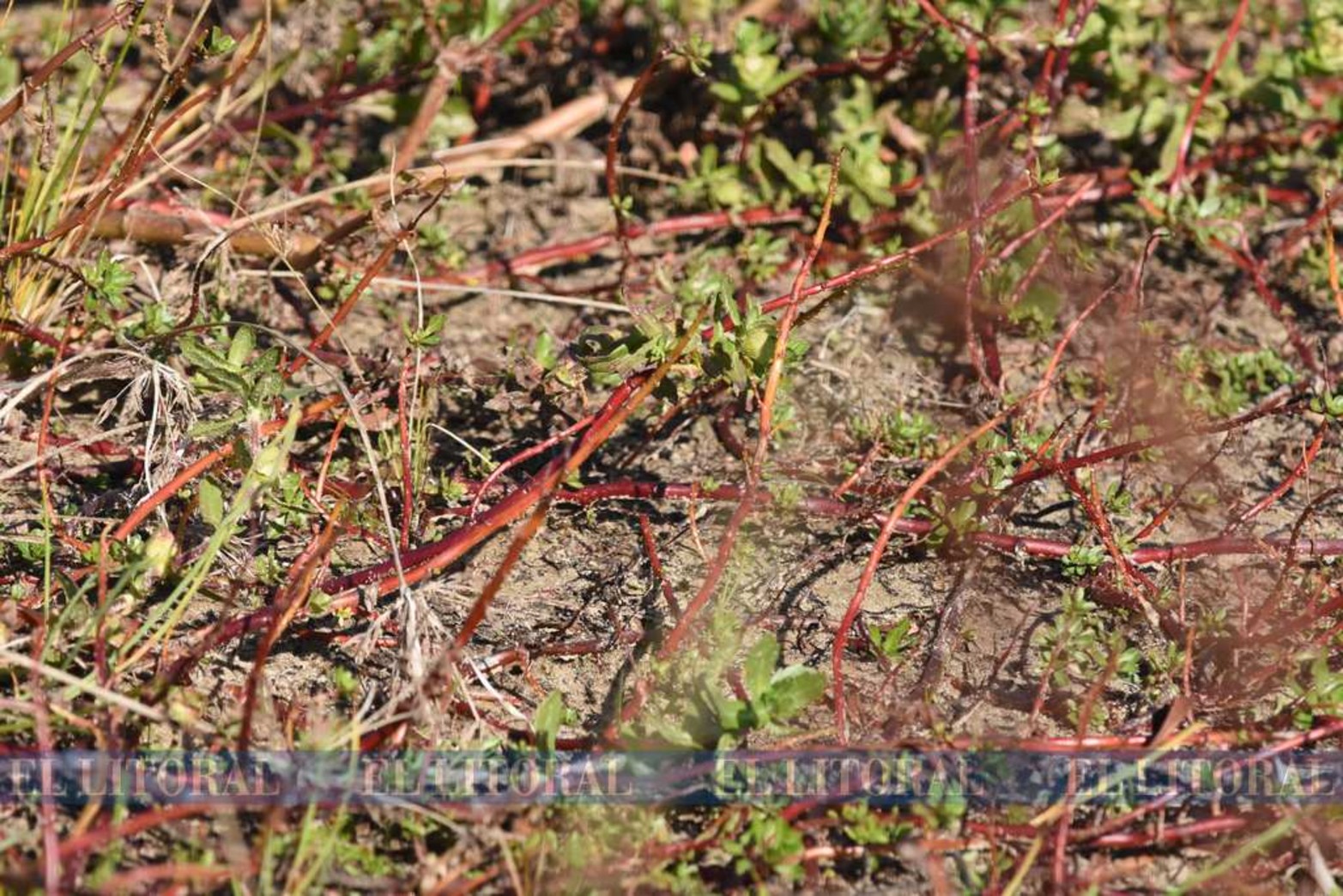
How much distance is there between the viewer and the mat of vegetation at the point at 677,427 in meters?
2.28

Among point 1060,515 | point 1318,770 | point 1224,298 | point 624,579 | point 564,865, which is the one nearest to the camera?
point 564,865

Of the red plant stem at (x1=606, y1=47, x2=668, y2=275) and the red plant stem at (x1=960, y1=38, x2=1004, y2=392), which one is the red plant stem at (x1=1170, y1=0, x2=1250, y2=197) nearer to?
the red plant stem at (x1=960, y1=38, x2=1004, y2=392)

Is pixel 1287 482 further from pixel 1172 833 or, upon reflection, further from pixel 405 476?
pixel 405 476

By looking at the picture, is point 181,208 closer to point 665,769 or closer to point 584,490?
point 584,490

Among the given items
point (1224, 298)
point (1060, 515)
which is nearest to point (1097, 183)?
point (1224, 298)

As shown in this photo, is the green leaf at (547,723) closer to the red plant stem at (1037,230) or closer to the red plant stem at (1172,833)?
the red plant stem at (1172,833)

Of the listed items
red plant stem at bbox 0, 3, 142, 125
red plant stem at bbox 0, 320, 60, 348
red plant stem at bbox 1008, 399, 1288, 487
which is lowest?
red plant stem at bbox 1008, 399, 1288, 487

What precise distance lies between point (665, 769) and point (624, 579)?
0.57 metres

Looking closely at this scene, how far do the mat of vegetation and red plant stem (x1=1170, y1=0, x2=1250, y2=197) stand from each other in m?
0.02

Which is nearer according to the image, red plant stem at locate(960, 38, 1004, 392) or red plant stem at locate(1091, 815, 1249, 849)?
red plant stem at locate(1091, 815, 1249, 849)

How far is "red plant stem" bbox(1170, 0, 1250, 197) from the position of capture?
3740 mm

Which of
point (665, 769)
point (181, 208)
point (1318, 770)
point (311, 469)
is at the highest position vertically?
point (181, 208)

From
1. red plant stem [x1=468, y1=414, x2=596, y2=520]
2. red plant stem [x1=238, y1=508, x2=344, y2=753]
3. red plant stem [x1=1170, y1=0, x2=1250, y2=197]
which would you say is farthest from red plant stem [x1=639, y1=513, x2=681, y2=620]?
red plant stem [x1=1170, y1=0, x2=1250, y2=197]

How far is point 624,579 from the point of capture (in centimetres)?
280
